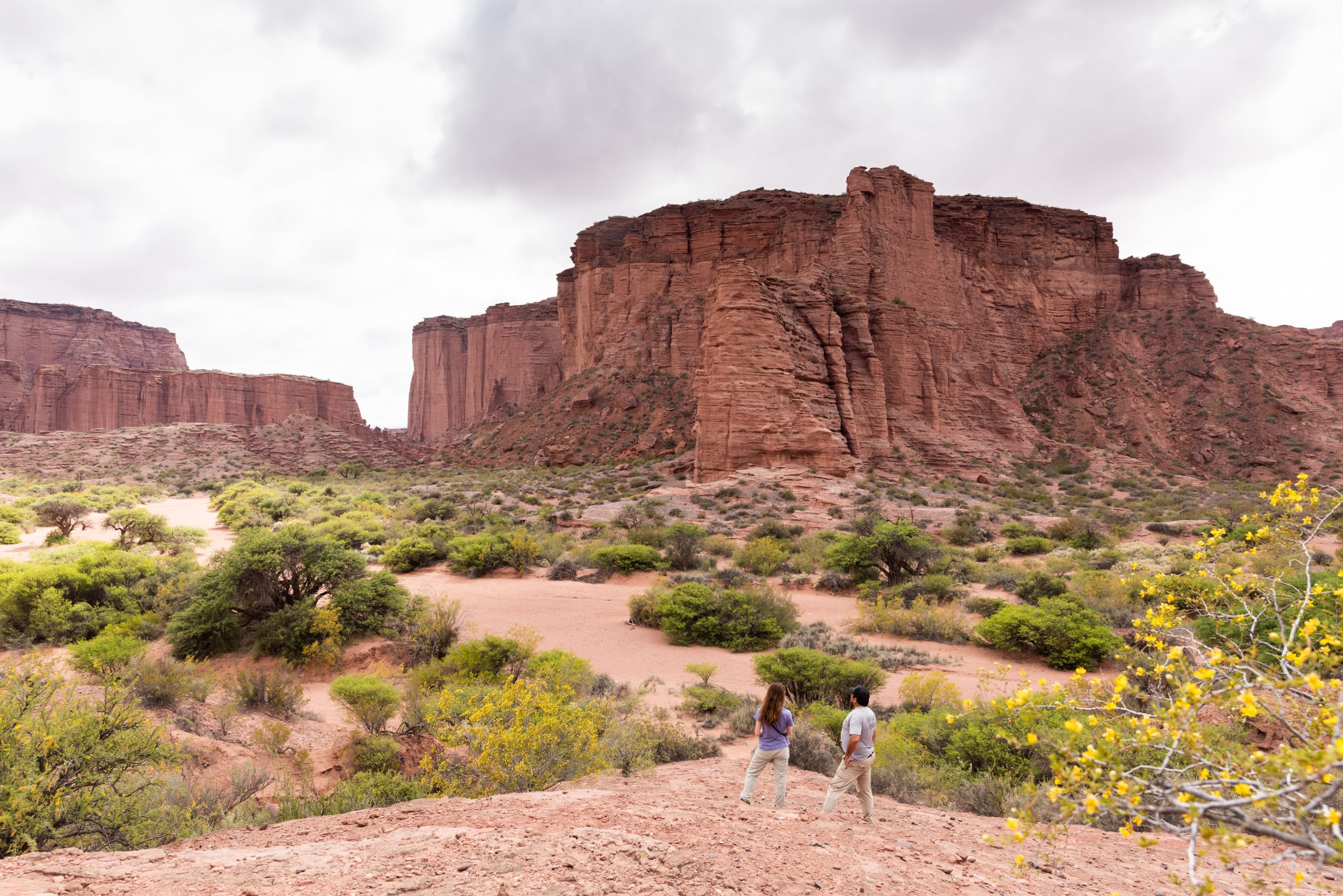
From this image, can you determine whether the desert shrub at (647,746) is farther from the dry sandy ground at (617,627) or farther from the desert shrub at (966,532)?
the desert shrub at (966,532)

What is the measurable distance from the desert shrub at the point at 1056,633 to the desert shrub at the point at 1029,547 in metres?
8.19

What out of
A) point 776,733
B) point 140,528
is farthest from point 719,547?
point 140,528

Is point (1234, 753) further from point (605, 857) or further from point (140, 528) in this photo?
point (140, 528)

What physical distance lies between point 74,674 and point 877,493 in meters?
24.7

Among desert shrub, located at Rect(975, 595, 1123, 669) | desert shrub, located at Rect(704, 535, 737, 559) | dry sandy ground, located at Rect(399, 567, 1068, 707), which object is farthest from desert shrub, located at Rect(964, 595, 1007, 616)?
desert shrub, located at Rect(704, 535, 737, 559)

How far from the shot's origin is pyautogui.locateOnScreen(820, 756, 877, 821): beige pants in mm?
4480

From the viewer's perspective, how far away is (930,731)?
6281 millimetres

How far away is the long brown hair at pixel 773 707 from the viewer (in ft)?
15.9

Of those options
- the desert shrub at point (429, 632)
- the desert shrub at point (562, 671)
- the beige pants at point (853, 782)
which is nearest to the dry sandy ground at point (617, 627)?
the desert shrub at point (429, 632)

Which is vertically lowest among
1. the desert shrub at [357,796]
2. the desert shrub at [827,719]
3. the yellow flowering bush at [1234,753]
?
→ the desert shrub at [827,719]

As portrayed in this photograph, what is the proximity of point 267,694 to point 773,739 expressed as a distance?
630cm

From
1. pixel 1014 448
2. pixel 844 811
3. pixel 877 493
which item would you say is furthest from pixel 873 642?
pixel 1014 448

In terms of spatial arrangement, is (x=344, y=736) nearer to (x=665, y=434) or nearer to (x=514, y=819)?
(x=514, y=819)

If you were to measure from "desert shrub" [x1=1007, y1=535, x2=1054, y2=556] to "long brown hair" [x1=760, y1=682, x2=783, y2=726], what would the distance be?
16.3m
